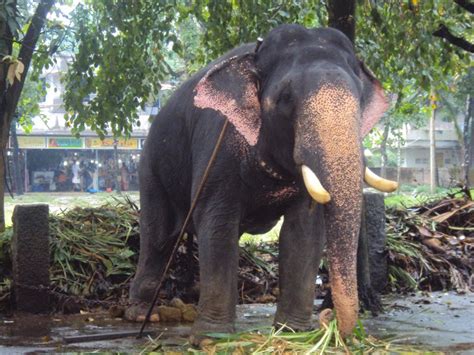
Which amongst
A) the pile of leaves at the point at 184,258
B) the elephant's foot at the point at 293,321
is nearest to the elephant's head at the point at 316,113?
the elephant's foot at the point at 293,321

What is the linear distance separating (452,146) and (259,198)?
183ft

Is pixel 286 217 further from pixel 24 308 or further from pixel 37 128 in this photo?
pixel 37 128

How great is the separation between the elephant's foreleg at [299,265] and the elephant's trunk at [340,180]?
47.1 inches

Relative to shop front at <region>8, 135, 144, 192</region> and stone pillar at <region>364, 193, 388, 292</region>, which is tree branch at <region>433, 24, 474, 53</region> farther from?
shop front at <region>8, 135, 144, 192</region>

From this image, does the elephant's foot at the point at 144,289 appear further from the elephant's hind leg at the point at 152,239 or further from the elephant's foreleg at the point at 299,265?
the elephant's foreleg at the point at 299,265

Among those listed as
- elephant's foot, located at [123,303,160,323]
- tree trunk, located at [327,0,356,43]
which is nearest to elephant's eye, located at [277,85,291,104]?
tree trunk, located at [327,0,356,43]

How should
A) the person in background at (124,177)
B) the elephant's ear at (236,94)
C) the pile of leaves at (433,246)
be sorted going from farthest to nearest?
the person in background at (124,177) → the pile of leaves at (433,246) → the elephant's ear at (236,94)

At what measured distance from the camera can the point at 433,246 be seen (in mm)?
8727

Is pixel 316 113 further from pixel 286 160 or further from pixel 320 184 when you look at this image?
pixel 286 160

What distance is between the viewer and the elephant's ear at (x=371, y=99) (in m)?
4.81

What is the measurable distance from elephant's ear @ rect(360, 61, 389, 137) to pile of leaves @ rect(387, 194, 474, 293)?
11.4 ft

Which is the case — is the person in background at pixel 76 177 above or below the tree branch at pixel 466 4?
below

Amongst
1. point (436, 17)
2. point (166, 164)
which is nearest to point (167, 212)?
point (166, 164)

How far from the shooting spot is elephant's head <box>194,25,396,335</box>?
3.83m
